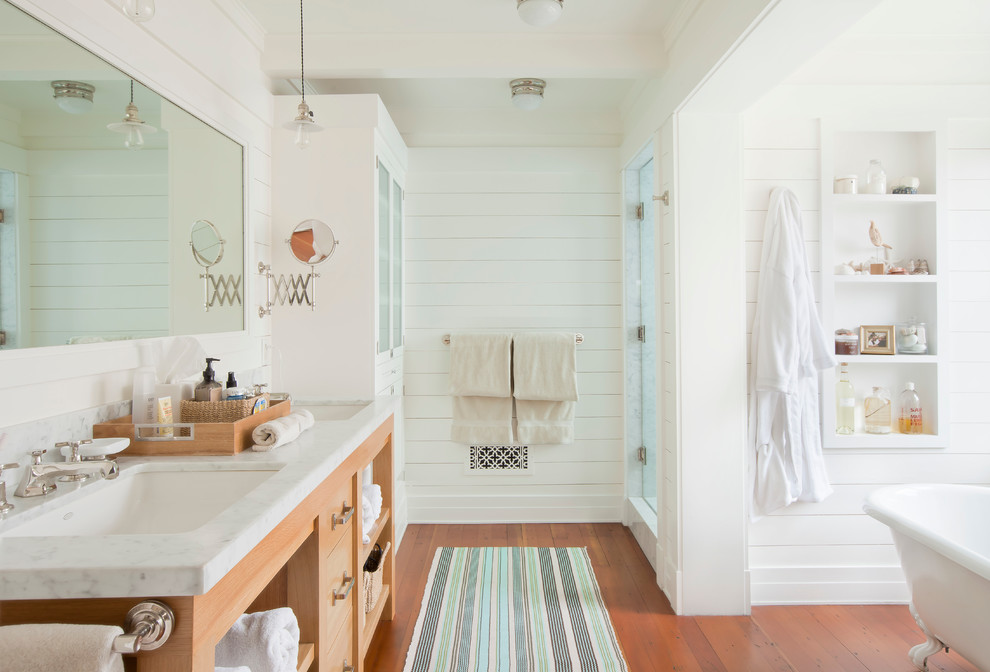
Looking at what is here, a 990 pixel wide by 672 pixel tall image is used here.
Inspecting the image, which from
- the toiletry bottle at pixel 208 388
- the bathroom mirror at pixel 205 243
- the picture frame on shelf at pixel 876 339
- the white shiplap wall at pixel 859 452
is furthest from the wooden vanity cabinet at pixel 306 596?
the picture frame on shelf at pixel 876 339

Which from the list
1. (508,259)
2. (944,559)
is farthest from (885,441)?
(508,259)

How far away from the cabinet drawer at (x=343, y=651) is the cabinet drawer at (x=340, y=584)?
0.03 m

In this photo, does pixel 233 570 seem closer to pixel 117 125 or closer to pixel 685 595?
pixel 117 125

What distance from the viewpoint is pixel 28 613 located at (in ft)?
2.91

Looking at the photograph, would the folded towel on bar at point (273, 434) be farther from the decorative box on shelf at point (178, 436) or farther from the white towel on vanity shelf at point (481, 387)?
the white towel on vanity shelf at point (481, 387)

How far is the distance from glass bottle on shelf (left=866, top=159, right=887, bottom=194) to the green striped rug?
2.07m

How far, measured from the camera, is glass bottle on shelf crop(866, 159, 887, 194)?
2.54 m

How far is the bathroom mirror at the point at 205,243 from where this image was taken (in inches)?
73.6

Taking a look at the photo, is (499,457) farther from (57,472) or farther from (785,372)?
(57,472)

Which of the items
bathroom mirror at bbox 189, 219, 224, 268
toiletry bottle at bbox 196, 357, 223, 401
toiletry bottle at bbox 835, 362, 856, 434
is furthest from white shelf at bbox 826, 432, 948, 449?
bathroom mirror at bbox 189, 219, 224, 268

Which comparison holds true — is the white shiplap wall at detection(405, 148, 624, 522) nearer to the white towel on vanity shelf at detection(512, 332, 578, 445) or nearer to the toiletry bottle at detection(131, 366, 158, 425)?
the white towel on vanity shelf at detection(512, 332, 578, 445)

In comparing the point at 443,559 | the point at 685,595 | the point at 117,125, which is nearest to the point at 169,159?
the point at 117,125

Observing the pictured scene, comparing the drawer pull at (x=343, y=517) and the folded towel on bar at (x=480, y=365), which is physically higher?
the folded towel on bar at (x=480, y=365)

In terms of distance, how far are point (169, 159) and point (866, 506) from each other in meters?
2.52
